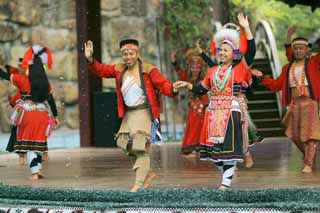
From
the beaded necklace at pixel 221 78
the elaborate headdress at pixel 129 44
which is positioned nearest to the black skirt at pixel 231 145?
the beaded necklace at pixel 221 78

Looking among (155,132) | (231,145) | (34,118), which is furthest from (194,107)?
(231,145)

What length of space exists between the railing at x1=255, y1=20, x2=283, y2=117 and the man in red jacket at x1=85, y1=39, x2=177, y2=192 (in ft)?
27.5

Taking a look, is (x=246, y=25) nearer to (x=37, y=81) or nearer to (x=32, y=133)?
(x=37, y=81)

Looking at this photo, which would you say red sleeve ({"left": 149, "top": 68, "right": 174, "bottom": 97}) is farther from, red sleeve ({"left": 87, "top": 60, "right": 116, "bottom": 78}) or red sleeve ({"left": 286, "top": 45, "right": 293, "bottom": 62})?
red sleeve ({"left": 286, "top": 45, "right": 293, "bottom": 62})

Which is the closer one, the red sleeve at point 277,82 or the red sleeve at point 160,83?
the red sleeve at point 160,83

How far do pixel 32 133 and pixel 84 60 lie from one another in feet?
16.4

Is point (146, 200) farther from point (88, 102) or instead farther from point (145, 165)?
point (88, 102)

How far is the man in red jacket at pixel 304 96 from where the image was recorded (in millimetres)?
8586

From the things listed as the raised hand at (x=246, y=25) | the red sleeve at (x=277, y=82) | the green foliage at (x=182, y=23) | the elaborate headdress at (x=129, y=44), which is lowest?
the red sleeve at (x=277, y=82)

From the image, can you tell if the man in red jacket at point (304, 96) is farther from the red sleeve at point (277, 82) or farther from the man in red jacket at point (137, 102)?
the man in red jacket at point (137, 102)

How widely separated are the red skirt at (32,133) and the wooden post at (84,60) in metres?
4.84

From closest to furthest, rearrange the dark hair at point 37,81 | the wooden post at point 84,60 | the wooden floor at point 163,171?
the wooden floor at point 163,171
the dark hair at point 37,81
the wooden post at point 84,60

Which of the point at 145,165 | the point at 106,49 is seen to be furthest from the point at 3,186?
the point at 106,49

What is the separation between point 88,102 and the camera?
13.4 m
